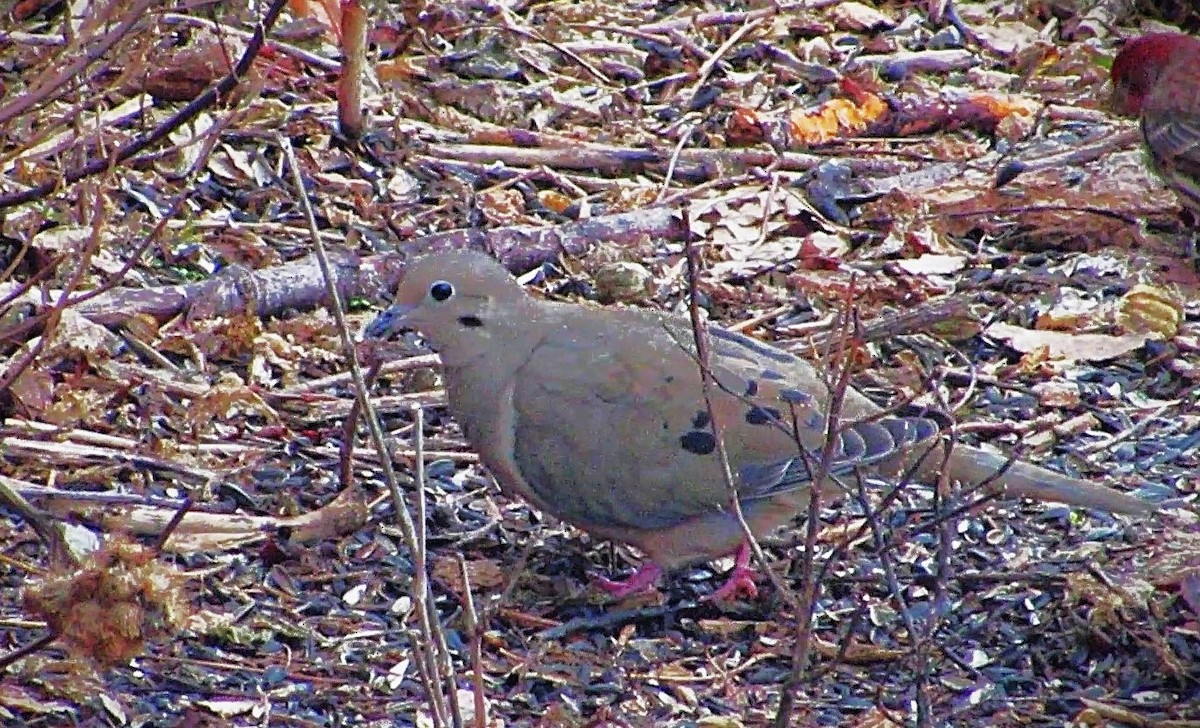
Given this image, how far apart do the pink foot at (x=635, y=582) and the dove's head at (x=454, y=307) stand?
25.7 inches

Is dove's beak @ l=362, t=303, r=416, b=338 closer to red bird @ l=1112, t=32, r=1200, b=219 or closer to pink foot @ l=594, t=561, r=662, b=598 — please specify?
pink foot @ l=594, t=561, r=662, b=598

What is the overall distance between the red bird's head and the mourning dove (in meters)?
2.41

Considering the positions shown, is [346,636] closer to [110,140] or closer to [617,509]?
[617,509]

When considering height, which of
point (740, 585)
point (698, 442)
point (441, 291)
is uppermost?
point (441, 291)

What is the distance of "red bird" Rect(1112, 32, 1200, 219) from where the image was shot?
6203 millimetres

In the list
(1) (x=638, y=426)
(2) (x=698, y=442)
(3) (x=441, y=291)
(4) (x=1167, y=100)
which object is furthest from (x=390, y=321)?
(4) (x=1167, y=100)

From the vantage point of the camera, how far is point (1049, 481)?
14.9 ft

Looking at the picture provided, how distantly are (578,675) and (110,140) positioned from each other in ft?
8.36

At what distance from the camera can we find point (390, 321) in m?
4.62

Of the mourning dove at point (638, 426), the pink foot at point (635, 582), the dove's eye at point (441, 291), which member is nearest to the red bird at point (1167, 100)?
the mourning dove at point (638, 426)

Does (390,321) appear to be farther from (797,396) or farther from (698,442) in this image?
(797,396)

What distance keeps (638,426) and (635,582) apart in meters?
0.40

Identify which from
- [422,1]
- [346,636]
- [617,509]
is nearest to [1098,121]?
[422,1]

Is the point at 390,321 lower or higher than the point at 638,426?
higher
